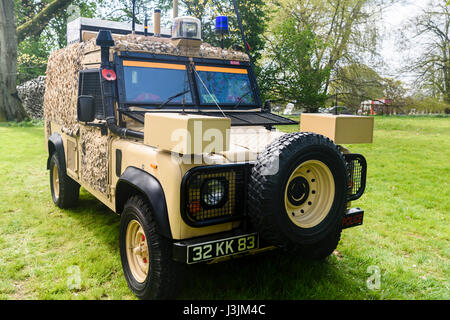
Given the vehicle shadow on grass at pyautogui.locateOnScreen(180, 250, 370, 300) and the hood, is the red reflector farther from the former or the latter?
the vehicle shadow on grass at pyautogui.locateOnScreen(180, 250, 370, 300)

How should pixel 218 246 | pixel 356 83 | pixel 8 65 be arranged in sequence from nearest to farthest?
1. pixel 218 246
2. pixel 8 65
3. pixel 356 83

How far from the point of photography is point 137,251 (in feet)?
11.0

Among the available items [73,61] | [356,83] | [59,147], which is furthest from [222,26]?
[356,83]

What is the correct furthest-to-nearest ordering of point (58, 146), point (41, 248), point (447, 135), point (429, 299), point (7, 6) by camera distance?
point (7, 6) → point (447, 135) → point (58, 146) → point (41, 248) → point (429, 299)

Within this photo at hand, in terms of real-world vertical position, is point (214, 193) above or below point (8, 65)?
below

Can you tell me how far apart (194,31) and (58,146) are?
2.71m

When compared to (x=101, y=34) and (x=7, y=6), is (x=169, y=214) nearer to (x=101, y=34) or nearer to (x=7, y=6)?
(x=101, y=34)

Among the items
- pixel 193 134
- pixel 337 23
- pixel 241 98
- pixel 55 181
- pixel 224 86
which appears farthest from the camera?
pixel 337 23

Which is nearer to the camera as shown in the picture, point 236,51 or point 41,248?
point 41,248

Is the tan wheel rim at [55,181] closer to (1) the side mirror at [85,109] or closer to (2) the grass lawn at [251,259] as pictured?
(2) the grass lawn at [251,259]

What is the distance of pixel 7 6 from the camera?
18.3 meters

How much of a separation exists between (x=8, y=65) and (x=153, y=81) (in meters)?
18.2

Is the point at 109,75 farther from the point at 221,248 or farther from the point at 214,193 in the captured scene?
the point at 221,248

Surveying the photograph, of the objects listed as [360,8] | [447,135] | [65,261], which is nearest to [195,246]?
[65,261]
